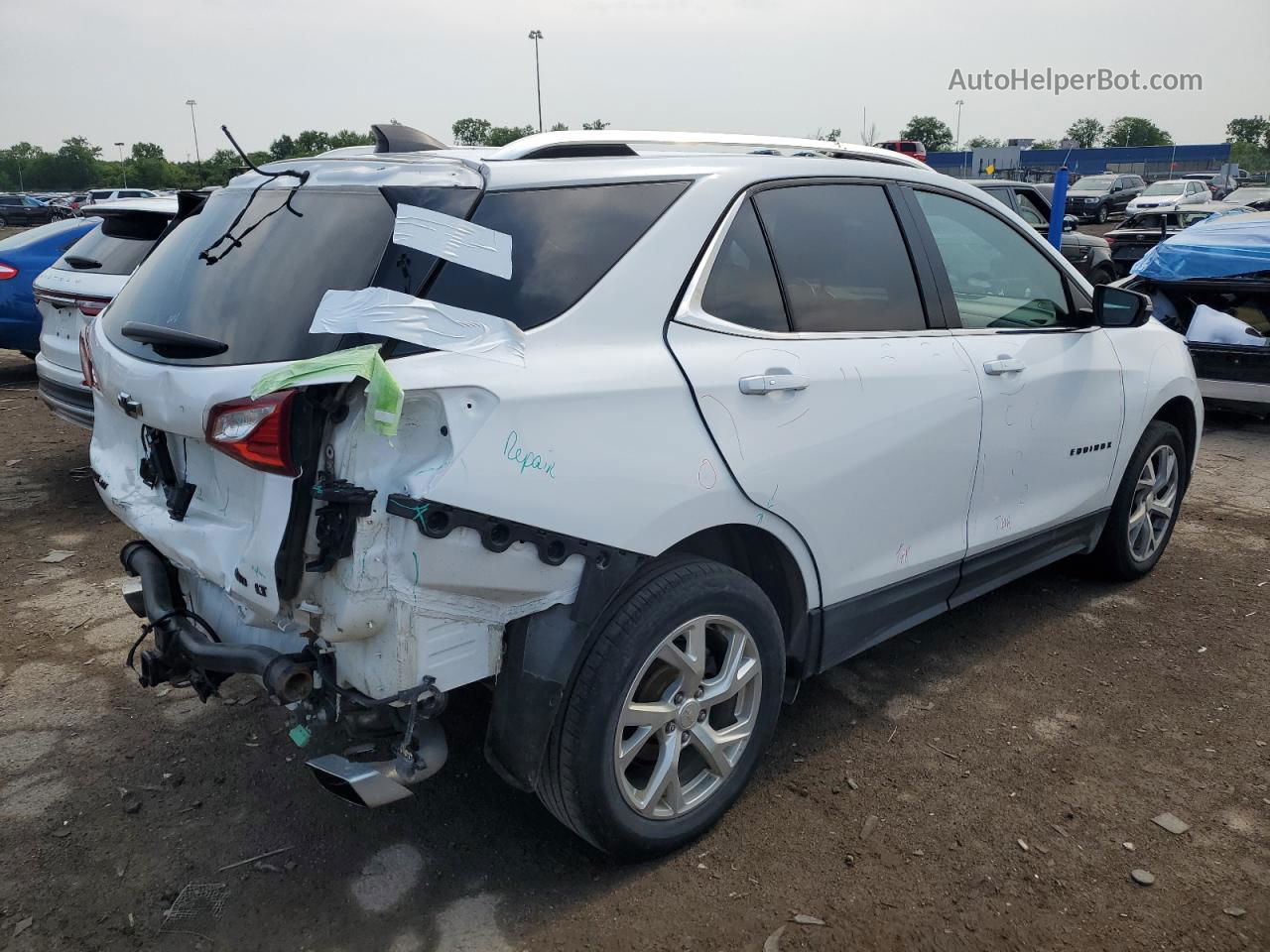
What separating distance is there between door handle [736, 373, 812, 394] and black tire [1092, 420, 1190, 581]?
2393mm

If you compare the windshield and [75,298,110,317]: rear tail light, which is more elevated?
the windshield

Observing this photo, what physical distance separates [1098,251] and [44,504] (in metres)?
13.4

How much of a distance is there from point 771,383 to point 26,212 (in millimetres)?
53283

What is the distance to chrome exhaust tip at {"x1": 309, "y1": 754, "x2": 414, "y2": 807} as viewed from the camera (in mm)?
2256

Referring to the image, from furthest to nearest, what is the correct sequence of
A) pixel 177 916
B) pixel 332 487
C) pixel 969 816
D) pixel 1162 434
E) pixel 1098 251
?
pixel 1098 251 → pixel 1162 434 → pixel 969 816 → pixel 177 916 → pixel 332 487

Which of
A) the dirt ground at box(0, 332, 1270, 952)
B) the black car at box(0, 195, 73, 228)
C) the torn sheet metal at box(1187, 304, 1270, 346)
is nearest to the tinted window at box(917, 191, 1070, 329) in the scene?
the dirt ground at box(0, 332, 1270, 952)

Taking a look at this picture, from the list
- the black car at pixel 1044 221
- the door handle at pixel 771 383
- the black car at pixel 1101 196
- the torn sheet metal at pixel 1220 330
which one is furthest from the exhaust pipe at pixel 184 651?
the black car at pixel 1101 196

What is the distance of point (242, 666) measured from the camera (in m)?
2.38

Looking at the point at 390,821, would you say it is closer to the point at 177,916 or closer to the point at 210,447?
the point at 177,916

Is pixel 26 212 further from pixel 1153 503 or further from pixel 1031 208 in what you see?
pixel 1153 503

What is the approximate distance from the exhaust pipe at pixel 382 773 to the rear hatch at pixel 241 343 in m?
0.39

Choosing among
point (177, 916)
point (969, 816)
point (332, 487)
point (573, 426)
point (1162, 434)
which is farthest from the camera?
point (1162, 434)

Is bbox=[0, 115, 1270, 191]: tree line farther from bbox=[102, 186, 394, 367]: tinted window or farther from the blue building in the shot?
bbox=[102, 186, 394, 367]: tinted window

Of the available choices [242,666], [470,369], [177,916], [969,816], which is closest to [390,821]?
[177,916]
